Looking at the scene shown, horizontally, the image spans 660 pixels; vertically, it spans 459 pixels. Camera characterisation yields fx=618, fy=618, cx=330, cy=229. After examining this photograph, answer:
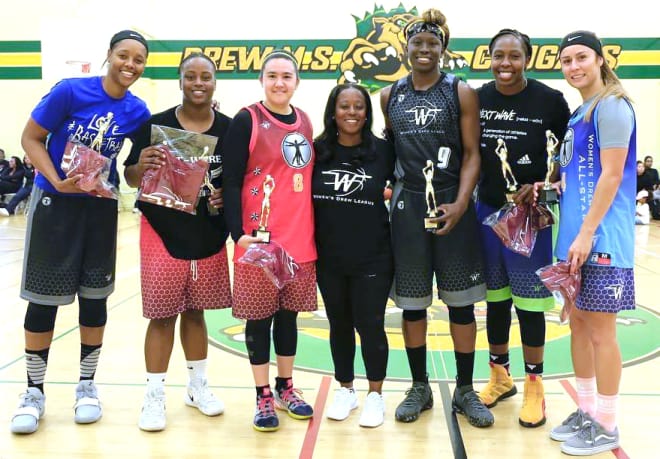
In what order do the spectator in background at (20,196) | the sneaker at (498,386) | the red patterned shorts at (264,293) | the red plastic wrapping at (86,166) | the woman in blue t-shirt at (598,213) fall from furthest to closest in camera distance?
the spectator in background at (20,196) → the sneaker at (498,386) → the red patterned shorts at (264,293) → the red plastic wrapping at (86,166) → the woman in blue t-shirt at (598,213)

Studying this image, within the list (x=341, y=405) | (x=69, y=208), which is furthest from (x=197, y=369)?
(x=69, y=208)

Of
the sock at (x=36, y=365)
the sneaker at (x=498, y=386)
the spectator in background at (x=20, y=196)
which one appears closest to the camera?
the sock at (x=36, y=365)

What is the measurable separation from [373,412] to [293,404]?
1.39ft

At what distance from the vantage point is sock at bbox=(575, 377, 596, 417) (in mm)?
2893

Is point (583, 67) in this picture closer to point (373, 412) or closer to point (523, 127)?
point (523, 127)

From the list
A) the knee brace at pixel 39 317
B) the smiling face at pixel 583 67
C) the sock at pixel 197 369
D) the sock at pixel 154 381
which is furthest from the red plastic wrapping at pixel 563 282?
the knee brace at pixel 39 317

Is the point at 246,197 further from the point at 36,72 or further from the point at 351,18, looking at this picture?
the point at 36,72

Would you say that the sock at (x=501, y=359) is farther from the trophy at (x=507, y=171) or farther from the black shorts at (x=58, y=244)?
the black shorts at (x=58, y=244)

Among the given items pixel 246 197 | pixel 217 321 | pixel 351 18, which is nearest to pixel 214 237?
pixel 246 197

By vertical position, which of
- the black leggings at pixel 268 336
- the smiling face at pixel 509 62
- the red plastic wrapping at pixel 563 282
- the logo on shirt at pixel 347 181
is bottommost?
the black leggings at pixel 268 336

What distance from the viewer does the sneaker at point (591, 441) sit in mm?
2738

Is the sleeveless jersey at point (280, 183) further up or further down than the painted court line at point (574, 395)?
further up

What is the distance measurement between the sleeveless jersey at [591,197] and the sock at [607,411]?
0.61m

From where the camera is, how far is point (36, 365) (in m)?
3.08
